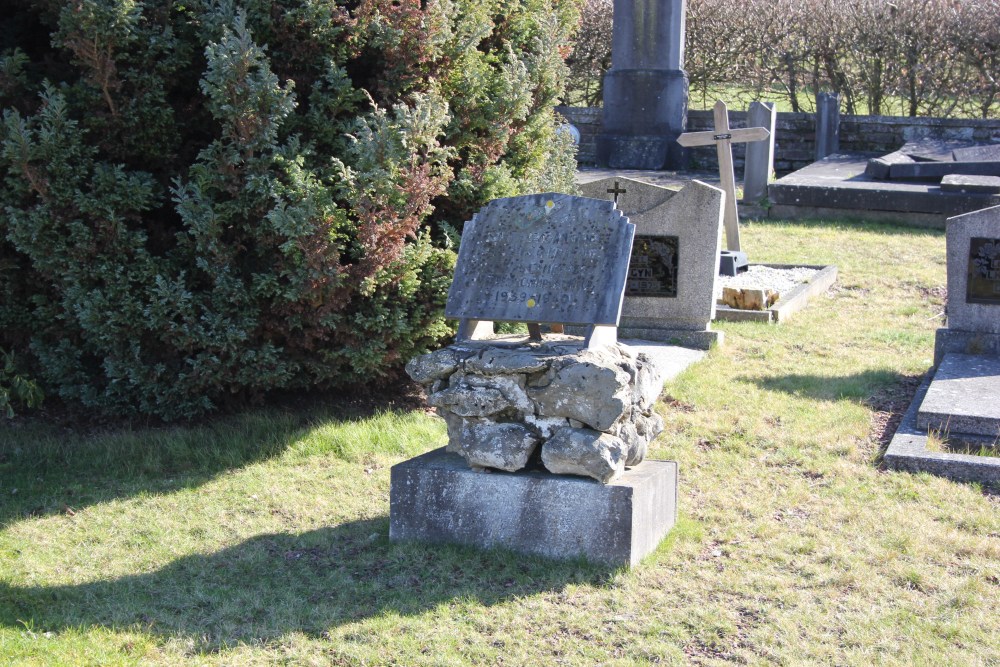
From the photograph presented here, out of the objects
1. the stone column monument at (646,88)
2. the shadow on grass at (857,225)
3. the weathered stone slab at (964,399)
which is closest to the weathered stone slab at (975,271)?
the weathered stone slab at (964,399)

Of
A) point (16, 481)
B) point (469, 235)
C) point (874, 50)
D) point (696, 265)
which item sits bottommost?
point (16, 481)

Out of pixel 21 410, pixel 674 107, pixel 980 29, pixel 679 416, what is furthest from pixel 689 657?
pixel 980 29

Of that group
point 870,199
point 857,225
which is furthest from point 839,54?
point 857,225

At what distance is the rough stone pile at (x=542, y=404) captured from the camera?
169 inches

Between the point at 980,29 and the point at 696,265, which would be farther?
the point at 980,29

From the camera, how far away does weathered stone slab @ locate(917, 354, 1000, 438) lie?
19.4ft

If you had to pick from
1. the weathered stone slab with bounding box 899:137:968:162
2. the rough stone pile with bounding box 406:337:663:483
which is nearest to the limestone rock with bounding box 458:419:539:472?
the rough stone pile with bounding box 406:337:663:483

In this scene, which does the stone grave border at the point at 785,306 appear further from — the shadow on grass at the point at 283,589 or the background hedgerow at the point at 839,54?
the background hedgerow at the point at 839,54

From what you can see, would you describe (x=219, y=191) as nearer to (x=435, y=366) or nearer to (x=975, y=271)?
(x=435, y=366)

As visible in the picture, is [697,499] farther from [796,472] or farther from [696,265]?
[696,265]

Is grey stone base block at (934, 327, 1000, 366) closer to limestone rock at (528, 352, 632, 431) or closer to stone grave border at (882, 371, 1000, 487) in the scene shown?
stone grave border at (882, 371, 1000, 487)

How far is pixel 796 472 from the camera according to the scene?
18.5 feet

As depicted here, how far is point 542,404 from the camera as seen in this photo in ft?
14.5

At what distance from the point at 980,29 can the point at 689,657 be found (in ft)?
55.8
